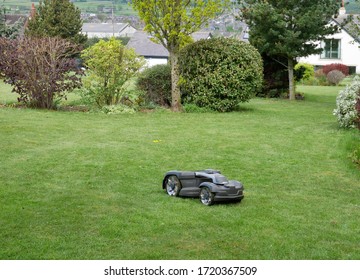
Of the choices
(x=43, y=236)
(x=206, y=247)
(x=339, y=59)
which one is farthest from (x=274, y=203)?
(x=339, y=59)

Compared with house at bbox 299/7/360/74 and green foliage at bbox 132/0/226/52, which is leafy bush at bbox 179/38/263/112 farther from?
house at bbox 299/7/360/74

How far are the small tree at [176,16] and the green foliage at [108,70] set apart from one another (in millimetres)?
1169

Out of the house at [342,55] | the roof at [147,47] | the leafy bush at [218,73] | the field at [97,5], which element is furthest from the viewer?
the field at [97,5]

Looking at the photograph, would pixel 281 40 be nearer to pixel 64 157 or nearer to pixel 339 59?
pixel 64 157

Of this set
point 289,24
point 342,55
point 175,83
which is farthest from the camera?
point 342,55

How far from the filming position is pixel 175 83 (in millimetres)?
20953

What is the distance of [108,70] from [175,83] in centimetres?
250

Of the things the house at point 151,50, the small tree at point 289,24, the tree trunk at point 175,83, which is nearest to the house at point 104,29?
the house at point 151,50

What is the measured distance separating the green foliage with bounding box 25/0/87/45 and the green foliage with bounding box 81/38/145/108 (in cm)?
2191

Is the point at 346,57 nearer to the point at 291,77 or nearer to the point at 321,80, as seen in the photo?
the point at 321,80

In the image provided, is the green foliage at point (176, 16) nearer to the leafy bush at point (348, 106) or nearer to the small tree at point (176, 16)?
the small tree at point (176, 16)

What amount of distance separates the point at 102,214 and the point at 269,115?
1297cm

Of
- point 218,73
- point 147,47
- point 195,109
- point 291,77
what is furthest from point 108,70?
point 147,47

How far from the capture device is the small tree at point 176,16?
19.7 m
